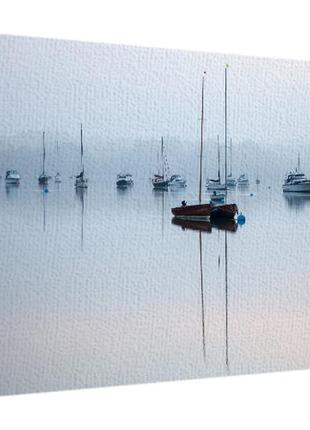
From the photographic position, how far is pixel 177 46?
5453mm

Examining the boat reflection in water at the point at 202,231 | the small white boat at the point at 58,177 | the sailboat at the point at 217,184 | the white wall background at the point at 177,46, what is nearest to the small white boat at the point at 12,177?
the small white boat at the point at 58,177

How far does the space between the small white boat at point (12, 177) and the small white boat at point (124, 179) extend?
65cm

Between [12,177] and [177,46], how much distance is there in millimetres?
1323

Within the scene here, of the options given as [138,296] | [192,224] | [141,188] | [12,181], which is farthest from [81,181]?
[192,224]

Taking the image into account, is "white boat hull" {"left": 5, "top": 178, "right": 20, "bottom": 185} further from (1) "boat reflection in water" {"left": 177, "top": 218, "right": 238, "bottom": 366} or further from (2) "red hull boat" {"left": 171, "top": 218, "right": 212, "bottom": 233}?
(2) "red hull boat" {"left": 171, "top": 218, "right": 212, "bottom": 233}

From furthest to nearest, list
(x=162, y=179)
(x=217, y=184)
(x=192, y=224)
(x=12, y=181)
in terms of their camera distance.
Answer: (x=192, y=224)
(x=217, y=184)
(x=162, y=179)
(x=12, y=181)

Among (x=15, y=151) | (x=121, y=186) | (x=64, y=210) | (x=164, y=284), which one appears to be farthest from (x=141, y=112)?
(x=64, y=210)

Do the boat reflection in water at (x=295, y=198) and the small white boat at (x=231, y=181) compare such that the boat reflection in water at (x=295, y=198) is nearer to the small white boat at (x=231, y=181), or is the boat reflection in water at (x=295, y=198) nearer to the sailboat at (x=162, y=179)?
the small white boat at (x=231, y=181)

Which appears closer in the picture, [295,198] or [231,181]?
[231,181]

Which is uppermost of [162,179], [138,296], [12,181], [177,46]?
[177,46]

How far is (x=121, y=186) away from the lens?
556 centimetres

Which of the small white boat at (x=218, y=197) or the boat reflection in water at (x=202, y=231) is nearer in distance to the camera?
the boat reflection in water at (x=202, y=231)

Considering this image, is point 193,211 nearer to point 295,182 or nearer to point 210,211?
point 210,211

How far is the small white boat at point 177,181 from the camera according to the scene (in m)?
5.86
